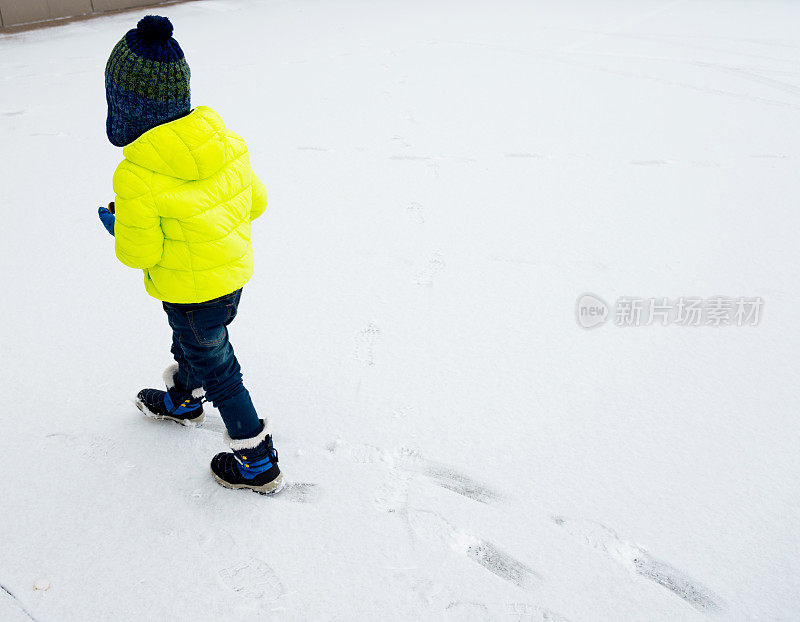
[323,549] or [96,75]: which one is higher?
[96,75]

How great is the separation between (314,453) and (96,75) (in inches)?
164

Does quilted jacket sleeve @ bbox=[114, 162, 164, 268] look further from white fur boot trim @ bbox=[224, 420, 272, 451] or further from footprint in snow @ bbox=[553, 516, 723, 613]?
footprint in snow @ bbox=[553, 516, 723, 613]

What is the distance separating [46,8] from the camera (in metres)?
5.98

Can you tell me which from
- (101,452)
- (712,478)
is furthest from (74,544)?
(712,478)

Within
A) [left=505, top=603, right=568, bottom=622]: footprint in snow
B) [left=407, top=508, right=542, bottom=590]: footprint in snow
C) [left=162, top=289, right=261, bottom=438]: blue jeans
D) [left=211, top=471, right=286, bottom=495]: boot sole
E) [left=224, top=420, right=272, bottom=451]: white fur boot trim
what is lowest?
[left=505, top=603, right=568, bottom=622]: footprint in snow

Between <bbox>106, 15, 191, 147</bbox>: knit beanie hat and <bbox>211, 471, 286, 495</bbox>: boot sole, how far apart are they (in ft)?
2.52

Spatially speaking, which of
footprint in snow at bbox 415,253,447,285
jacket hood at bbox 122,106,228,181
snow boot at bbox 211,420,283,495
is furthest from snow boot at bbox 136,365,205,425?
footprint in snow at bbox 415,253,447,285

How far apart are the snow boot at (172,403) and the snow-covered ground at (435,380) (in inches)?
1.9

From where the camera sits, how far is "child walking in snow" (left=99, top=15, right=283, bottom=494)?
1126 mm

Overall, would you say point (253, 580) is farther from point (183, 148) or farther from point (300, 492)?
point (183, 148)

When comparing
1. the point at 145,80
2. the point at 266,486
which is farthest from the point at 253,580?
the point at 145,80

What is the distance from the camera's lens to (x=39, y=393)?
→ 5.63ft

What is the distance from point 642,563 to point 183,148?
48.5 inches

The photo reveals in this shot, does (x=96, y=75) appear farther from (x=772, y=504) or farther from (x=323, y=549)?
(x=772, y=504)
